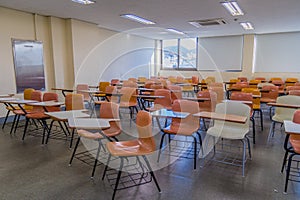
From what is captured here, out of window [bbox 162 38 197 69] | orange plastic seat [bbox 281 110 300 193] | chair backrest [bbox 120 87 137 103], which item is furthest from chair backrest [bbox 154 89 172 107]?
window [bbox 162 38 197 69]

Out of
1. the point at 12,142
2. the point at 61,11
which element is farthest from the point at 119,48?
the point at 12,142

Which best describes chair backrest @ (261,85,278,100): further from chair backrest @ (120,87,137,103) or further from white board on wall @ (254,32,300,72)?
white board on wall @ (254,32,300,72)

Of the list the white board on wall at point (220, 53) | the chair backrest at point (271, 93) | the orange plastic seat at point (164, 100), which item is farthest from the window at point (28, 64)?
the white board on wall at point (220, 53)

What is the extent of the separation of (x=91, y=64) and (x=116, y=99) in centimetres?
252

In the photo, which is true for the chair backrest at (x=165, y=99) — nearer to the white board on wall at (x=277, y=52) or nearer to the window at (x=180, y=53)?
the white board on wall at (x=277, y=52)

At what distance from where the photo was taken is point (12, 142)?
4477mm

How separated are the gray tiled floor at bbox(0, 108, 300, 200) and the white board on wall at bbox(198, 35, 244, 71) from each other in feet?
26.5

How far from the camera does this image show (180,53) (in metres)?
12.8

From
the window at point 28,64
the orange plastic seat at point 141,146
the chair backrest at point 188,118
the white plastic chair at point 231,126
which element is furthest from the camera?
the window at point 28,64

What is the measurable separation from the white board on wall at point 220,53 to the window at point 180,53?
0.43 metres

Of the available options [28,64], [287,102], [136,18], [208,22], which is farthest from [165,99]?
[28,64]

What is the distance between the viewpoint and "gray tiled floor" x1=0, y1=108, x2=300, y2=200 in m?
2.63

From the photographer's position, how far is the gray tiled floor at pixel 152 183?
2.63 metres

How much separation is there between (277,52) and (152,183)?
9.90 metres
